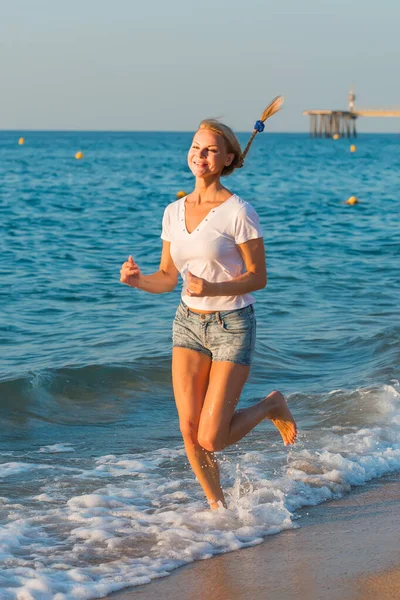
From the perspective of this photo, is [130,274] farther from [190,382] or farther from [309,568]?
[309,568]

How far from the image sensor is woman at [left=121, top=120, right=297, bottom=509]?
451cm

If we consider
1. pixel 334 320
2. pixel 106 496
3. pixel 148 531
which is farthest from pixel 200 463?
pixel 334 320

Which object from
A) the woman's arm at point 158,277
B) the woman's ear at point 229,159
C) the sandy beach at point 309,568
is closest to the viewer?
the sandy beach at point 309,568

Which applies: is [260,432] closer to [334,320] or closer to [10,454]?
[10,454]

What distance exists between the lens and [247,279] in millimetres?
4461

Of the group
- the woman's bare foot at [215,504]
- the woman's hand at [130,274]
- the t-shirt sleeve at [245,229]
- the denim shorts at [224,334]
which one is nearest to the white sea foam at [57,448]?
the woman's bare foot at [215,504]

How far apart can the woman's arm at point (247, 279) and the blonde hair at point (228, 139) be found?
45cm

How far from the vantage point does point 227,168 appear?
15.6 feet

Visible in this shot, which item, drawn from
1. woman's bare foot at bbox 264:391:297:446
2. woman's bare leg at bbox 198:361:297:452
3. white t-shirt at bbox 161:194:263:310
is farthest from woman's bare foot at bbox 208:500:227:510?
white t-shirt at bbox 161:194:263:310

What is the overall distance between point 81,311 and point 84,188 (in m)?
22.3

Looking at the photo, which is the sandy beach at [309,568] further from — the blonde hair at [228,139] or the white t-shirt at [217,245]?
the blonde hair at [228,139]

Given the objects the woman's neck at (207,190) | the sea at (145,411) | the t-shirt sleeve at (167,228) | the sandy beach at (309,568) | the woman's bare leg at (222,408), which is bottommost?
the sea at (145,411)

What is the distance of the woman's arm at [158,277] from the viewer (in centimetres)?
459

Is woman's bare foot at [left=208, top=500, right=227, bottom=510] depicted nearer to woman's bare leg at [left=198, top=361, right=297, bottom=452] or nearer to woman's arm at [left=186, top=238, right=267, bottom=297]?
woman's bare leg at [left=198, top=361, right=297, bottom=452]
